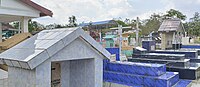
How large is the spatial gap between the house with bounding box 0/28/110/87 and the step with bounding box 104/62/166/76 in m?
4.26

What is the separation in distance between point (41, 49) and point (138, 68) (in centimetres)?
577

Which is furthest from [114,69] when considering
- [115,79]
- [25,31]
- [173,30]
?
[173,30]

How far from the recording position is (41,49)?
364 centimetres

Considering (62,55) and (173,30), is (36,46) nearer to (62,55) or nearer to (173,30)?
(62,55)

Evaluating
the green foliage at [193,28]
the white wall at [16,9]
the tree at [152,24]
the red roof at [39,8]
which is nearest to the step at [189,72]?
the red roof at [39,8]

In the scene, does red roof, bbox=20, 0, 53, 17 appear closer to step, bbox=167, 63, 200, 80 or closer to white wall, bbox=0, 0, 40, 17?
white wall, bbox=0, 0, 40, 17

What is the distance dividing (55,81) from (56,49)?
187 cm

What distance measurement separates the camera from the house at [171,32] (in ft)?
54.2

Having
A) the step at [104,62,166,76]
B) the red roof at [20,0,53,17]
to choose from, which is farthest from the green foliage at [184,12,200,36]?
the red roof at [20,0,53,17]

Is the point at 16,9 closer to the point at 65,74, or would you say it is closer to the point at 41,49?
the point at 65,74

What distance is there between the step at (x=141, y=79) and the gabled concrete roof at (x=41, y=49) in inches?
168

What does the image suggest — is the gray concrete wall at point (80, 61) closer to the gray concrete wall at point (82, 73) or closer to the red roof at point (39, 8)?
the gray concrete wall at point (82, 73)

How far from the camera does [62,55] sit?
389 cm

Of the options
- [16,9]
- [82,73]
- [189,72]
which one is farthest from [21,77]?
[189,72]
